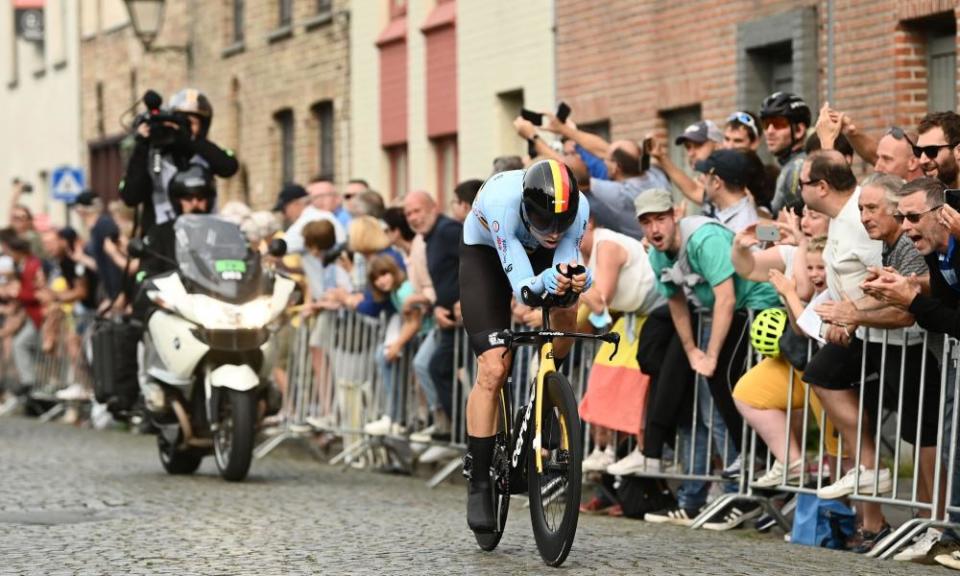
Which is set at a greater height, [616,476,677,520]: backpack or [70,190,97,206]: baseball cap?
[70,190,97,206]: baseball cap

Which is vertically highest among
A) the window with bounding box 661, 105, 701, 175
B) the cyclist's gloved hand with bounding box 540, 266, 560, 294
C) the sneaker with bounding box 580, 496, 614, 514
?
the window with bounding box 661, 105, 701, 175

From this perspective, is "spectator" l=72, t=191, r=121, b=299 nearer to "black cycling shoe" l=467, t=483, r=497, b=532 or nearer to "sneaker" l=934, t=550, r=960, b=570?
"black cycling shoe" l=467, t=483, r=497, b=532

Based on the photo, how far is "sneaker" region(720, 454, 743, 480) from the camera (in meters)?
11.6

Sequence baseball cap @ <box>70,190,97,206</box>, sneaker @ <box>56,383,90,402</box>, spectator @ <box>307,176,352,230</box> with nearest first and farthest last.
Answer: spectator @ <box>307,176,352,230</box>, sneaker @ <box>56,383,90,402</box>, baseball cap @ <box>70,190,97,206</box>

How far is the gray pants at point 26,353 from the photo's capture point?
24.0 m

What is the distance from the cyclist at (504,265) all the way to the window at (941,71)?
297 inches

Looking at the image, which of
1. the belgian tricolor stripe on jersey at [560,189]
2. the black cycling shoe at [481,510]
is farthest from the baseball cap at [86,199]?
the belgian tricolor stripe on jersey at [560,189]

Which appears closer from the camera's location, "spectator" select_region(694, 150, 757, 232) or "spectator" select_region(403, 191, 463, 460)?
"spectator" select_region(694, 150, 757, 232)

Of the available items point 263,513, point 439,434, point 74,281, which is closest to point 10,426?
point 74,281

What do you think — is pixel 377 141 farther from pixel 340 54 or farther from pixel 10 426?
pixel 10 426

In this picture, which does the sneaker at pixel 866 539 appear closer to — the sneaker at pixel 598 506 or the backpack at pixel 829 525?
the backpack at pixel 829 525

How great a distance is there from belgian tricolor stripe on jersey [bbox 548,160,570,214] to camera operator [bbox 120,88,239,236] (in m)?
5.98

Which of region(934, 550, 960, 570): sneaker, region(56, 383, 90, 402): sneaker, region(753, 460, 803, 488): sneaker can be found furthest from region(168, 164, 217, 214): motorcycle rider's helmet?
region(56, 383, 90, 402): sneaker

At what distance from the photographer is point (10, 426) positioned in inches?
851
